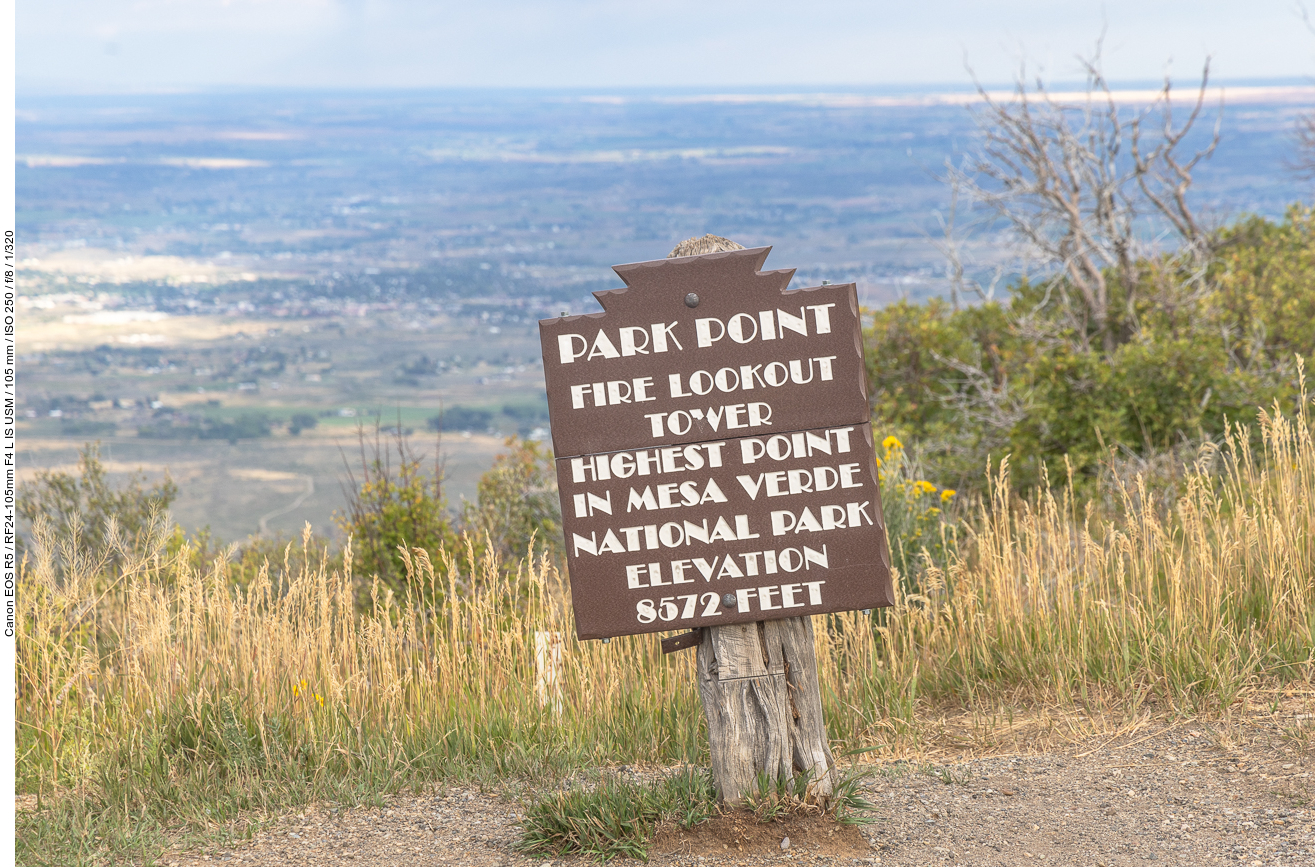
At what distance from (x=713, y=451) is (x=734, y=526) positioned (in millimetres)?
213

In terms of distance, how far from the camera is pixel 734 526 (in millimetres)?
2854

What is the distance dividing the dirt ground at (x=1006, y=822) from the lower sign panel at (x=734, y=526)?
2.02 feet

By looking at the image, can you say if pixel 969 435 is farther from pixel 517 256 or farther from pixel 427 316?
pixel 517 256

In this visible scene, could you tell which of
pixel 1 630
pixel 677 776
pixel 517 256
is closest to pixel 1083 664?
pixel 677 776

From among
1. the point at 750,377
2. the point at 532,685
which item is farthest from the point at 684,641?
the point at 532,685

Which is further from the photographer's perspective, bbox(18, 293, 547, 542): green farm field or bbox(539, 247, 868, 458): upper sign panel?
bbox(18, 293, 547, 542): green farm field

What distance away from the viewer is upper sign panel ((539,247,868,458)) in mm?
2828

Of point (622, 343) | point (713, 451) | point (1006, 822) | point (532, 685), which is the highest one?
point (622, 343)

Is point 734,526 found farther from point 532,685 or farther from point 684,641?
point 532,685

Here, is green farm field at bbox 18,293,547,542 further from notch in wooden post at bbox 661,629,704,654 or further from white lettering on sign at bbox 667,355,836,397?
white lettering on sign at bbox 667,355,836,397

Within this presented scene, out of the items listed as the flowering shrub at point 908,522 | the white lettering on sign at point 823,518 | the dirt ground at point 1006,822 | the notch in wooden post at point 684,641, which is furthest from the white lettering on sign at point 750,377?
the flowering shrub at point 908,522

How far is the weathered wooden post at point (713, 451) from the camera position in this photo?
9.29 feet

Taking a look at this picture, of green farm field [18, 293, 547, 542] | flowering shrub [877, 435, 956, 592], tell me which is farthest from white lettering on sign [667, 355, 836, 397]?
green farm field [18, 293, 547, 542]

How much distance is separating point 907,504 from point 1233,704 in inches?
80.8
